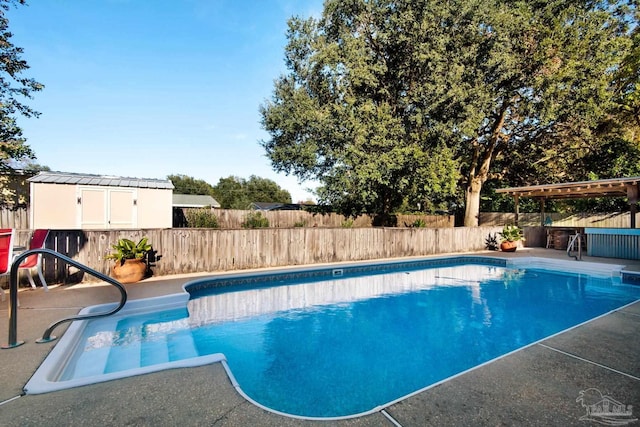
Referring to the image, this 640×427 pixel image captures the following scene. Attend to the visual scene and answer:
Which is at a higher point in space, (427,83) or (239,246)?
(427,83)

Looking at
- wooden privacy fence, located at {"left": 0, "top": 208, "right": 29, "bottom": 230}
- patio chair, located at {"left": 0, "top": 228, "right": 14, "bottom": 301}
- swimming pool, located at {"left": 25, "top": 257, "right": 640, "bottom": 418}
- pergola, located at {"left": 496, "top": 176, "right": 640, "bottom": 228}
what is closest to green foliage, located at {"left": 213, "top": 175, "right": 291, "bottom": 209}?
wooden privacy fence, located at {"left": 0, "top": 208, "right": 29, "bottom": 230}

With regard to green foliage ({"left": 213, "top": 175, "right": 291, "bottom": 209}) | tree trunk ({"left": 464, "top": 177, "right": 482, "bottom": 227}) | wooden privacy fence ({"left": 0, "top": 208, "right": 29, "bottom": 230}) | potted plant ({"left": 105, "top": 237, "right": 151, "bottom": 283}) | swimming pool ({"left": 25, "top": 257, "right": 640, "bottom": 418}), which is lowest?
swimming pool ({"left": 25, "top": 257, "right": 640, "bottom": 418})

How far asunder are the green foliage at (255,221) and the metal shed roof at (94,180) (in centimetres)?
573

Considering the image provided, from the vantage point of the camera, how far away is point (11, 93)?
10383mm

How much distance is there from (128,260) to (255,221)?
9.24 metres

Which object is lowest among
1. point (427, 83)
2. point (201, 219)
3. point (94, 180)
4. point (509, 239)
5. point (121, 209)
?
point (509, 239)

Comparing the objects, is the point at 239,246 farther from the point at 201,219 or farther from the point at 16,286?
the point at 201,219

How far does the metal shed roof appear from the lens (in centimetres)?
890

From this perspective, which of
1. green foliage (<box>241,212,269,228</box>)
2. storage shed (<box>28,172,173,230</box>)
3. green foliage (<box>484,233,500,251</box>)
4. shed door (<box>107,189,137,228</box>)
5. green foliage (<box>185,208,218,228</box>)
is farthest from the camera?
green foliage (<box>241,212,269,228</box>)

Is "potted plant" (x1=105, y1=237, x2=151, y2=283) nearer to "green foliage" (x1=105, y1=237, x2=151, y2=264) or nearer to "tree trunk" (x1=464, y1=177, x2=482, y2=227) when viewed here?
"green foliage" (x1=105, y1=237, x2=151, y2=264)

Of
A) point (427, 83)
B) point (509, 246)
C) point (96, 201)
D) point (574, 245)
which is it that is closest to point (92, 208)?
point (96, 201)

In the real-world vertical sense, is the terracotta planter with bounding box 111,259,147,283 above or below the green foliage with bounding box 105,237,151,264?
below

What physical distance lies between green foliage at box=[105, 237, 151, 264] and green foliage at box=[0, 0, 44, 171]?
6.32 metres

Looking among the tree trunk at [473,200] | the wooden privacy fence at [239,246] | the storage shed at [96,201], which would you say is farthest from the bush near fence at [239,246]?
the tree trunk at [473,200]
